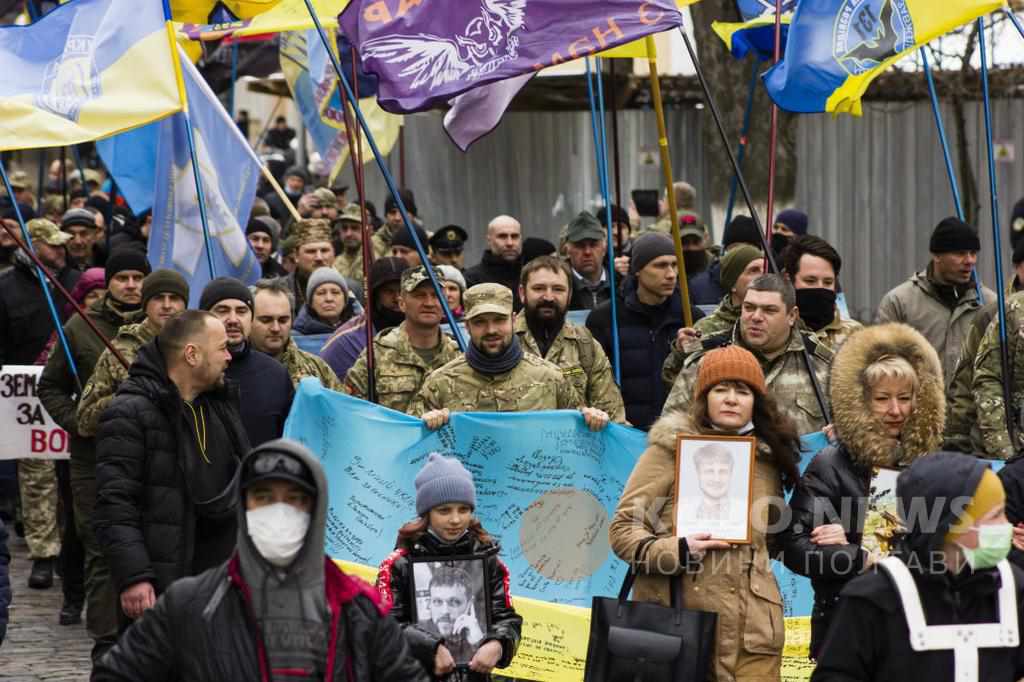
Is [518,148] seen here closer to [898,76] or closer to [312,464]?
[898,76]

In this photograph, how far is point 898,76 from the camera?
2130cm

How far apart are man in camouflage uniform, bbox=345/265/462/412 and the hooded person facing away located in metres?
4.32

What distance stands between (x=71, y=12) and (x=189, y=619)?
6.24 meters

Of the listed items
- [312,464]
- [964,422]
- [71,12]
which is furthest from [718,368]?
[71,12]

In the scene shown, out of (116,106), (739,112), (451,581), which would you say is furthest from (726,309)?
(739,112)

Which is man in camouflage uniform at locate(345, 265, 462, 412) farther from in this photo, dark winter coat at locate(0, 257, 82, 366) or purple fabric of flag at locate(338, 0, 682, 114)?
dark winter coat at locate(0, 257, 82, 366)

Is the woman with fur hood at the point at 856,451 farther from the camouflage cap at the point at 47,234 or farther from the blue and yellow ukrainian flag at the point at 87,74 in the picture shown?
the camouflage cap at the point at 47,234

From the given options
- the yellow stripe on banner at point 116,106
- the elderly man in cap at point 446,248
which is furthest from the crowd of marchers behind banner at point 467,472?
the elderly man in cap at point 446,248

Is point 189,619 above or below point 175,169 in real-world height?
below

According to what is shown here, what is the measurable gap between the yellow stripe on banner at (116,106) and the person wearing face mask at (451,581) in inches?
139

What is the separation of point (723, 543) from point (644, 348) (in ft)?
11.3

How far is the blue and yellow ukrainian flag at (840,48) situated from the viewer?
9359 millimetres

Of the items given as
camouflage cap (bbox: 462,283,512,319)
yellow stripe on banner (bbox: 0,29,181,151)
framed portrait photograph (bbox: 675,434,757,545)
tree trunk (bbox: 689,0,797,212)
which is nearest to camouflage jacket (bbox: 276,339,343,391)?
camouflage cap (bbox: 462,283,512,319)

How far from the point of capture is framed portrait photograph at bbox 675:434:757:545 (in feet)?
21.1
